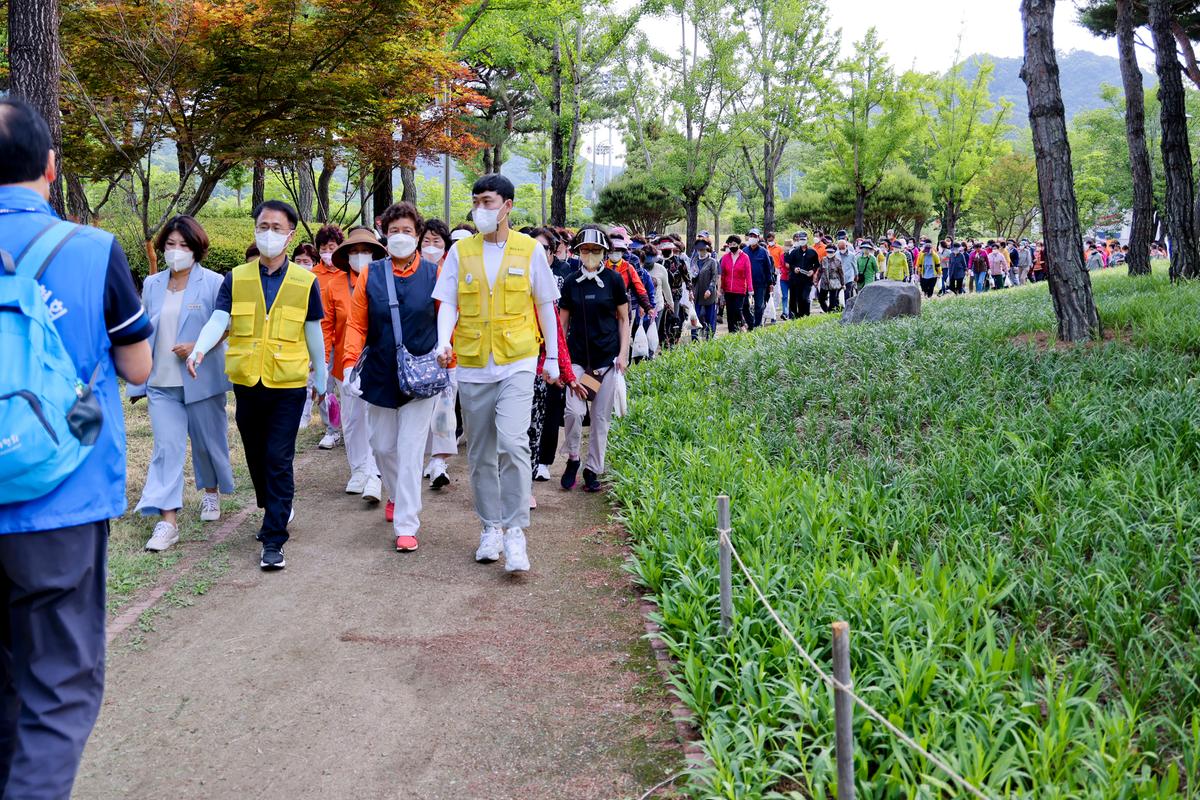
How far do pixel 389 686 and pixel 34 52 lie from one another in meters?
6.13

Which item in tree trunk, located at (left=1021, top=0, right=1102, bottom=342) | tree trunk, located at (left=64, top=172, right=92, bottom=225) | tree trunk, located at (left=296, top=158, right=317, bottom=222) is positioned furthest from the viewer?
tree trunk, located at (left=296, top=158, right=317, bottom=222)

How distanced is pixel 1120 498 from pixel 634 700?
2646 mm

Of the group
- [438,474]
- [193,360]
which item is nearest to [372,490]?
[438,474]

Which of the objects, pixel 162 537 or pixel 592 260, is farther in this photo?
pixel 592 260

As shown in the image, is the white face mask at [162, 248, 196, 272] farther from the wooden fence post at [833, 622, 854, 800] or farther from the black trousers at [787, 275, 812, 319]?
the black trousers at [787, 275, 812, 319]

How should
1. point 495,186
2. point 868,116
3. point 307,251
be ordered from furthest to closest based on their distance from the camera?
point 868,116, point 307,251, point 495,186

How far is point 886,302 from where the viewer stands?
14.5 m

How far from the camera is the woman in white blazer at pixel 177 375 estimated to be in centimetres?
575

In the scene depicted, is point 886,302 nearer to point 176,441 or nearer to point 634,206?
point 176,441

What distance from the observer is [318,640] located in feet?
14.4

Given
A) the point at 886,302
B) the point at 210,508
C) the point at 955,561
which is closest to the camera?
the point at 955,561

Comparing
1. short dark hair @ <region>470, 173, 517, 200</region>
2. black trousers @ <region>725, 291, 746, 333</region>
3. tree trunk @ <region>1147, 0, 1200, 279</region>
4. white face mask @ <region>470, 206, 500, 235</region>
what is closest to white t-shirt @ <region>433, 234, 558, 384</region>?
white face mask @ <region>470, 206, 500, 235</region>

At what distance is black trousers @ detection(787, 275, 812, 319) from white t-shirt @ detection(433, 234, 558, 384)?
1405 centimetres

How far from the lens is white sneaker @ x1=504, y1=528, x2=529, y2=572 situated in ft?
17.2
